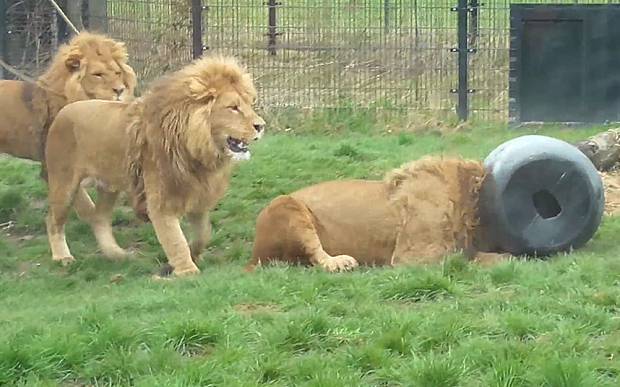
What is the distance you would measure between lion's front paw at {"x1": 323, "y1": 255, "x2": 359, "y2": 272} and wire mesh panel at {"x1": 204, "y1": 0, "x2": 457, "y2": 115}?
667 centimetres

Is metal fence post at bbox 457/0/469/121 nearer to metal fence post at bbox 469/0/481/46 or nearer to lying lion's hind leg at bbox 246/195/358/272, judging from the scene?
A: metal fence post at bbox 469/0/481/46

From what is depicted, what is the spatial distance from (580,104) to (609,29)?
2.99 feet

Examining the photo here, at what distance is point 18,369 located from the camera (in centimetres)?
523

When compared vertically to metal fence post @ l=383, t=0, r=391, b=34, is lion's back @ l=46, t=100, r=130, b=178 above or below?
below

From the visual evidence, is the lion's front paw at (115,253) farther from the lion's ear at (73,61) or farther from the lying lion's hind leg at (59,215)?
the lion's ear at (73,61)

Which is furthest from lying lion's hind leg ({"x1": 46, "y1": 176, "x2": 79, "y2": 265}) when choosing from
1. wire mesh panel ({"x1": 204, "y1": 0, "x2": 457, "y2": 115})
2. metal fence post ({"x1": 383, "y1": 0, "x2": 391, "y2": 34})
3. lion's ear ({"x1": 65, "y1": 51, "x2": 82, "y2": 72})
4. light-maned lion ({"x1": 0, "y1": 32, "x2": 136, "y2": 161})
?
metal fence post ({"x1": 383, "y1": 0, "x2": 391, "y2": 34})

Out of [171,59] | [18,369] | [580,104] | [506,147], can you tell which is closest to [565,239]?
[506,147]

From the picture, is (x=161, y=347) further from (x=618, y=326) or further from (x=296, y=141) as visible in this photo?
(x=296, y=141)

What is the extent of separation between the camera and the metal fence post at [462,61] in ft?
44.6

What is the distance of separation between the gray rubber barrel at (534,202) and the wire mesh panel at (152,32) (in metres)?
7.31

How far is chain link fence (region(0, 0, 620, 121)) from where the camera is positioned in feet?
45.4

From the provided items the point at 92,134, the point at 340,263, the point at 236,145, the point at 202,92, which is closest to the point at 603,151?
the point at 340,263

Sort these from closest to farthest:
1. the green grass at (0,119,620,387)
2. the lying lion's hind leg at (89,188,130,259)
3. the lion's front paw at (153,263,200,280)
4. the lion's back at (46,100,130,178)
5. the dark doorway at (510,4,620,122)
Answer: the green grass at (0,119,620,387) < the lion's front paw at (153,263,200,280) < the lion's back at (46,100,130,178) < the lying lion's hind leg at (89,188,130,259) < the dark doorway at (510,4,620,122)

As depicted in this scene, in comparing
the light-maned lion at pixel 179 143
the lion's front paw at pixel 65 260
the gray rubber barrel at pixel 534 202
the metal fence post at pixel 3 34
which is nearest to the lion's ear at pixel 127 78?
the light-maned lion at pixel 179 143
